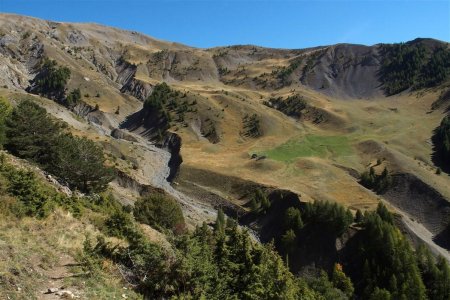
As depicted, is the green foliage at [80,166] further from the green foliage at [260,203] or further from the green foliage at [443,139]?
the green foliage at [443,139]

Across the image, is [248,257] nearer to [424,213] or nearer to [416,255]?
[416,255]

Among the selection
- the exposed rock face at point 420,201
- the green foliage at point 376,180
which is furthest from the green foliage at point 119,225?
the green foliage at point 376,180

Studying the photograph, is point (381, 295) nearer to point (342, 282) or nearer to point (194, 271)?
point (342, 282)

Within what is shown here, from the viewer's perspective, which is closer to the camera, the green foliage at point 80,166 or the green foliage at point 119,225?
the green foliage at point 119,225

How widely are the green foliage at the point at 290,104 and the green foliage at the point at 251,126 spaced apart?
83.9 feet

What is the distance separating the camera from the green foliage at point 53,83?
176250 millimetres

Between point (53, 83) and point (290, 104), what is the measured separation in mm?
104029

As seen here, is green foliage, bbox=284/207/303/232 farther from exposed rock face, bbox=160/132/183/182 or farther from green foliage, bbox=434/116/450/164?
green foliage, bbox=434/116/450/164

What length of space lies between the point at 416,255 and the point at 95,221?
63.7 meters

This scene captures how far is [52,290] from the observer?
17531 mm

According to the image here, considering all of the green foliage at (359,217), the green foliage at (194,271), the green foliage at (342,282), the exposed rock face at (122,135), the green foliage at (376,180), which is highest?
the green foliage at (194,271)

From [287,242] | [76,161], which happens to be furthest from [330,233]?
[76,161]

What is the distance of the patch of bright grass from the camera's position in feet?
424

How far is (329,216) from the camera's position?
81688 mm
